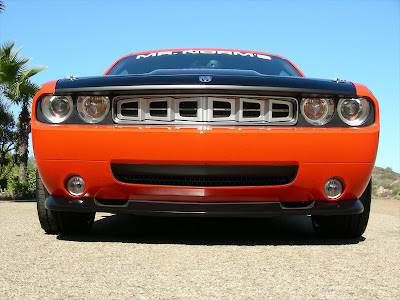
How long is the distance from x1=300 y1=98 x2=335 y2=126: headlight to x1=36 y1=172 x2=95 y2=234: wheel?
179 cm

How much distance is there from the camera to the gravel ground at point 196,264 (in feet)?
7.00

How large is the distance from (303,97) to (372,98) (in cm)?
48

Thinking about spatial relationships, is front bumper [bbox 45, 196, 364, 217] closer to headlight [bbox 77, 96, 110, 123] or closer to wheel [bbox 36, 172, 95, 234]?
wheel [bbox 36, 172, 95, 234]

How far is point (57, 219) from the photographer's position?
3551 millimetres

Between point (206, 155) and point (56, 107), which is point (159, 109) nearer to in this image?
point (206, 155)

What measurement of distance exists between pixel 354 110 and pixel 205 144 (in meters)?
1.04

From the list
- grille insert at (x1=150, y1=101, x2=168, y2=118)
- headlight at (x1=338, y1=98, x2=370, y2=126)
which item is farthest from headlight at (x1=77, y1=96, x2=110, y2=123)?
headlight at (x1=338, y1=98, x2=370, y2=126)

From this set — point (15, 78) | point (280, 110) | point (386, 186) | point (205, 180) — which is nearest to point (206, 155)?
point (205, 180)

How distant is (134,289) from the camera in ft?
7.04

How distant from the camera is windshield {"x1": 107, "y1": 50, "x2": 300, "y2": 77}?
14.6 ft

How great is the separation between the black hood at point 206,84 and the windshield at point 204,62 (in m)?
1.25

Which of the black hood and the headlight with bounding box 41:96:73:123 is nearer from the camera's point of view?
the black hood

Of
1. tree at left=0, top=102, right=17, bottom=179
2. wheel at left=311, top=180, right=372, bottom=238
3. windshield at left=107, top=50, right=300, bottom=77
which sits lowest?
tree at left=0, top=102, right=17, bottom=179

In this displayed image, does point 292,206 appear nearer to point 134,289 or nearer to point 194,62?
point 134,289
